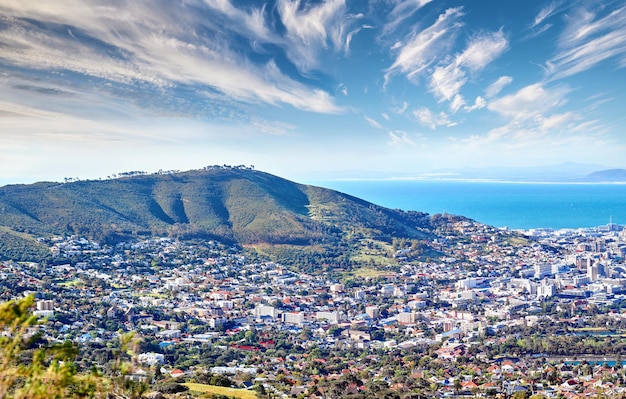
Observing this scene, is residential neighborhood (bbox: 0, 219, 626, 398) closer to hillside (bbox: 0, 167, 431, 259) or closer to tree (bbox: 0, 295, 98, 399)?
hillside (bbox: 0, 167, 431, 259)

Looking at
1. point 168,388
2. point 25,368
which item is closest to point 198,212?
point 168,388

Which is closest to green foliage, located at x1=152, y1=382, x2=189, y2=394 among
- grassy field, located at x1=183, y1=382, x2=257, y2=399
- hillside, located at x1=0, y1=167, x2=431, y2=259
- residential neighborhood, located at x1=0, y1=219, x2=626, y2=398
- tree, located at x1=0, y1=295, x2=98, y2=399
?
residential neighborhood, located at x1=0, y1=219, x2=626, y2=398

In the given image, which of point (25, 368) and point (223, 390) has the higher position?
point (25, 368)

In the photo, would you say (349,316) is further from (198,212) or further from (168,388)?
(198,212)

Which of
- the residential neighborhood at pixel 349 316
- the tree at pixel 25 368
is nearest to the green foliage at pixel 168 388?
the residential neighborhood at pixel 349 316

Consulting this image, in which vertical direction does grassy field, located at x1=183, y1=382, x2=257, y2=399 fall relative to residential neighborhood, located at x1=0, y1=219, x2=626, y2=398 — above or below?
below
